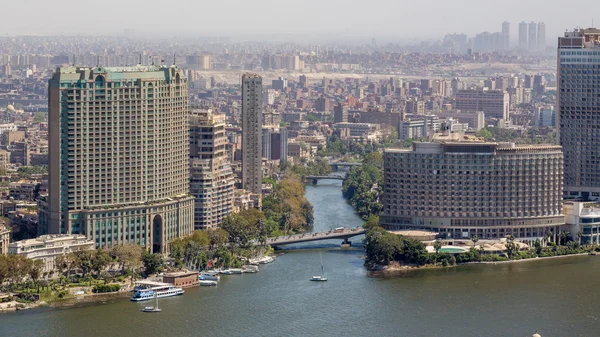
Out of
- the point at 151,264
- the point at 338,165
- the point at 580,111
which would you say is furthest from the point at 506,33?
the point at 151,264

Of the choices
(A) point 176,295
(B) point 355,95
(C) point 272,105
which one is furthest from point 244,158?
(B) point 355,95

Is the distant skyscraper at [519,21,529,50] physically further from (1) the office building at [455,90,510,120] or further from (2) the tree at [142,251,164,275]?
(2) the tree at [142,251,164,275]

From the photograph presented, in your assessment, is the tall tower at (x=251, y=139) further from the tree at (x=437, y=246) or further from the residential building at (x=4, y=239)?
the residential building at (x=4, y=239)

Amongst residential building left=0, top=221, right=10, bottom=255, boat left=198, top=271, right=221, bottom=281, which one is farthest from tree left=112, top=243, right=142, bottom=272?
residential building left=0, top=221, right=10, bottom=255

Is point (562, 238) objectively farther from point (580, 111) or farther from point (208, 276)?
point (208, 276)

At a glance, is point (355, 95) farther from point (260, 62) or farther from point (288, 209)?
point (288, 209)
